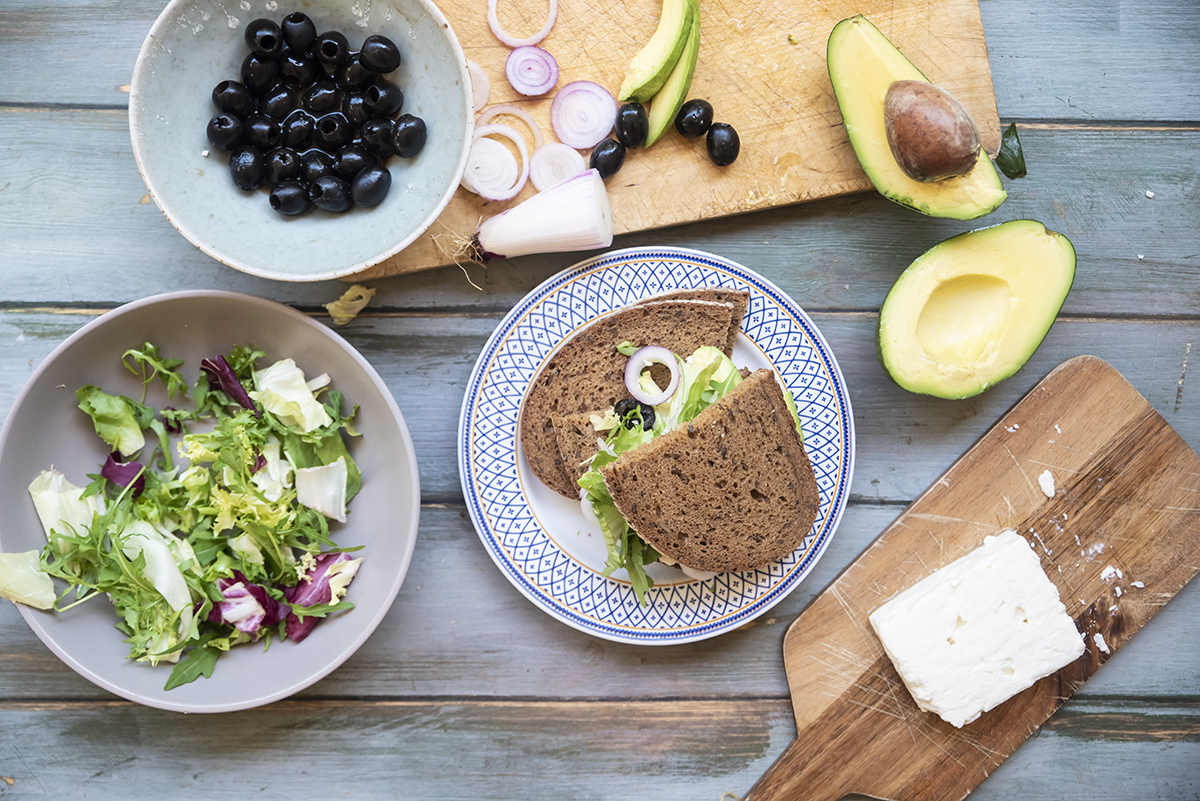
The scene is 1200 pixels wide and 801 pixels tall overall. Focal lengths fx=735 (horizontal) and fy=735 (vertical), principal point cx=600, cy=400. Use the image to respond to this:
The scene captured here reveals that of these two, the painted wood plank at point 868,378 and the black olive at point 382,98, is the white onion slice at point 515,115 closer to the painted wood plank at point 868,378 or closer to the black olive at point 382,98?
the black olive at point 382,98

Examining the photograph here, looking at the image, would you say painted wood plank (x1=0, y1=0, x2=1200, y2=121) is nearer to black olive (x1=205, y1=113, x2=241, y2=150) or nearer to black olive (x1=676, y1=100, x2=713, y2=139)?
black olive (x1=676, y1=100, x2=713, y2=139)

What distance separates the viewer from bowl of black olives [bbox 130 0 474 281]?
1.38 metres

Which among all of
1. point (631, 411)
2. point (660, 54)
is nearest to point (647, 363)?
point (631, 411)

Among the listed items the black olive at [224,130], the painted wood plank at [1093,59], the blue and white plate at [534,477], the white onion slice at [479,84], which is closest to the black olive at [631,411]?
the blue and white plate at [534,477]

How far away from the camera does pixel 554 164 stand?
1578 mm

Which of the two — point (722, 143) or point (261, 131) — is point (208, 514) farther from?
point (722, 143)

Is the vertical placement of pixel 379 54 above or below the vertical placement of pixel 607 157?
above

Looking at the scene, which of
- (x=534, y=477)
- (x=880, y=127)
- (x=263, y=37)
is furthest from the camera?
(x=534, y=477)

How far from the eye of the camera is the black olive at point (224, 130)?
1.38m

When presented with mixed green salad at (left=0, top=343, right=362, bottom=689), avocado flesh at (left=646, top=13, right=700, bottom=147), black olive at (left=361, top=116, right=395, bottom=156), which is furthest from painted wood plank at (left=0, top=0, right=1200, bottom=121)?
mixed green salad at (left=0, top=343, right=362, bottom=689)

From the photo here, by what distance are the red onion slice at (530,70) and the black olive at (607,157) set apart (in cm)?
18

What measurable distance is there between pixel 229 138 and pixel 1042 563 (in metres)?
1.96

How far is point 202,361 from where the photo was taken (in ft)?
5.04

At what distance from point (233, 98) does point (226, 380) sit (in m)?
0.55
